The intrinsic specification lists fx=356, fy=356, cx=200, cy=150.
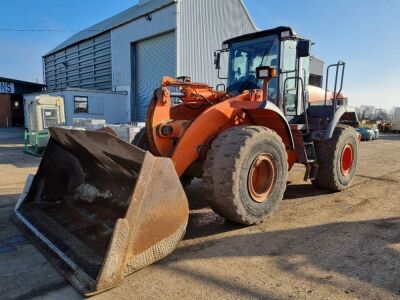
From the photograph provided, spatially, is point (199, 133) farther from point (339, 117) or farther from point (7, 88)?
point (7, 88)

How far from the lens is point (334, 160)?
5.82 meters

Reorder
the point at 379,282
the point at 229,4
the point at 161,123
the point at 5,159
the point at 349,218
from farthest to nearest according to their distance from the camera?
the point at 229,4 < the point at 5,159 < the point at 349,218 < the point at 161,123 < the point at 379,282

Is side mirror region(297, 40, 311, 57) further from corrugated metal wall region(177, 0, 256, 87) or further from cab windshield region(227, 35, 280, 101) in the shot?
corrugated metal wall region(177, 0, 256, 87)

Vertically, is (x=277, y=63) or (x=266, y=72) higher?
(x=277, y=63)

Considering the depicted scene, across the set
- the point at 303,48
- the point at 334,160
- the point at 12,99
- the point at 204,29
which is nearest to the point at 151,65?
the point at 204,29

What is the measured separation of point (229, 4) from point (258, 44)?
43.1ft

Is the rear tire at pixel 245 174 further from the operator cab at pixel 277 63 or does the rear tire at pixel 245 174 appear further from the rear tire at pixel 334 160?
the rear tire at pixel 334 160

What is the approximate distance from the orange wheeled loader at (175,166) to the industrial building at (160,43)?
34.5ft

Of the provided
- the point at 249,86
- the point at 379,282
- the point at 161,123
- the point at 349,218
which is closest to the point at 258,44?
the point at 249,86

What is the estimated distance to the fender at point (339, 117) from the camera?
5604 millimetres

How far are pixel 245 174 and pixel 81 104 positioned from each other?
1490 centimetres

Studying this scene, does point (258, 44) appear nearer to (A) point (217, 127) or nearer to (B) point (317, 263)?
(A) point (217, 127)

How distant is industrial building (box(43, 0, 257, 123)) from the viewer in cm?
1588

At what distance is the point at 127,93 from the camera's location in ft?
61.8
